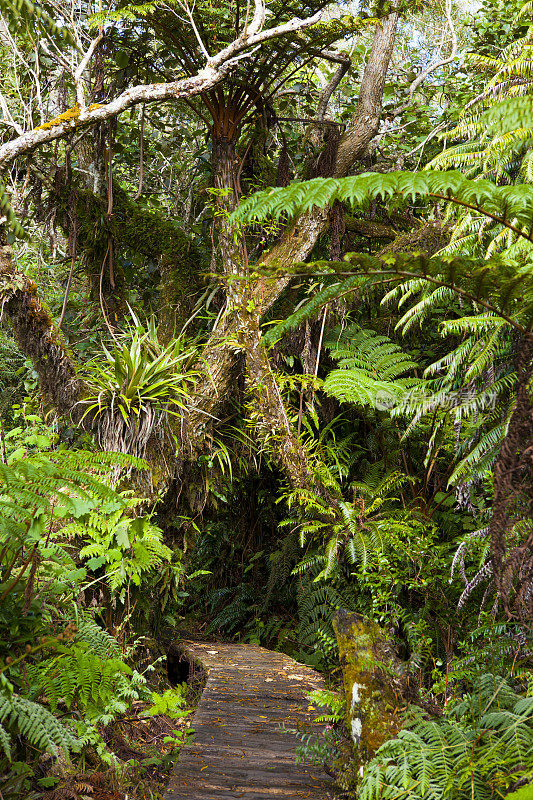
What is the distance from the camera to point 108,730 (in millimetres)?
3338

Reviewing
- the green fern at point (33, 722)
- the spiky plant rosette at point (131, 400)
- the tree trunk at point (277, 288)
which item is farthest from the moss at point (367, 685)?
the spiky plant rosette at point (131, 400)

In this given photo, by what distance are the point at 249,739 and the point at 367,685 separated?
2.94 ft

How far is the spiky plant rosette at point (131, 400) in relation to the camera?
4.24 m

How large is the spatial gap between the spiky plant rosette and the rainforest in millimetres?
25

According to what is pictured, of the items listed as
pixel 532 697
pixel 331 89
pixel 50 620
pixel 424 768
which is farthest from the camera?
pixel 331 89

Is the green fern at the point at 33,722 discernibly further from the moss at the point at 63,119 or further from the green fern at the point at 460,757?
the moss at the point at 63,119

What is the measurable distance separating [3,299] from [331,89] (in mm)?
3623

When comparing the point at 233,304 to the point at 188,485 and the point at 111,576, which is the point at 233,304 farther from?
the point at 111,576

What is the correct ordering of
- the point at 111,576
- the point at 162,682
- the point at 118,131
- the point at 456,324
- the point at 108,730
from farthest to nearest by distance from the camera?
the point at 118,131 < the point at 162,682 < the point at 111,576 < the point at 108,730 < the point at 456,324

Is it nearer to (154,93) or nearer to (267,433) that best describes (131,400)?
(267,433)

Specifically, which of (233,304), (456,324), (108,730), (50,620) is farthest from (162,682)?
(456,324)

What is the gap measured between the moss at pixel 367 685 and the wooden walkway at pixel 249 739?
311mm

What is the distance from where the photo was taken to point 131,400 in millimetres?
4258

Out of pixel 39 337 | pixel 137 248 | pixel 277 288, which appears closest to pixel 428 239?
pixel 277 288
